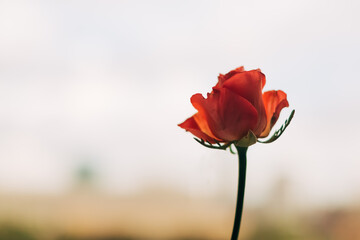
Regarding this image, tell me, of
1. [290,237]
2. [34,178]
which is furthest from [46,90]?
[290,237]

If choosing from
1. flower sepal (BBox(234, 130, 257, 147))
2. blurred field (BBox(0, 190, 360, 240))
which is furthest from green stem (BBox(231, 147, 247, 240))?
blurred field (BBox(0, 190, 360, 240))

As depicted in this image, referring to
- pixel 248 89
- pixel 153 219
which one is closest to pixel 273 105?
pixel 248 89

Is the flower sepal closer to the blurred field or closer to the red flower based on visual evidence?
the red flower

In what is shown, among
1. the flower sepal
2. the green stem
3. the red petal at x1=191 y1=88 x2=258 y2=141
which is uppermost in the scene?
the red petal at x1=191 y1=88 x2=258 y2=141

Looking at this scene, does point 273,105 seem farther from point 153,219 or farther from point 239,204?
point 153,219

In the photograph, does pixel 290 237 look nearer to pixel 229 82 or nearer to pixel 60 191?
pixel 60 191

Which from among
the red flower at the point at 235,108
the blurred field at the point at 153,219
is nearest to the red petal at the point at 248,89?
the red flower at the point at 235,108

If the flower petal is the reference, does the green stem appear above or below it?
below
